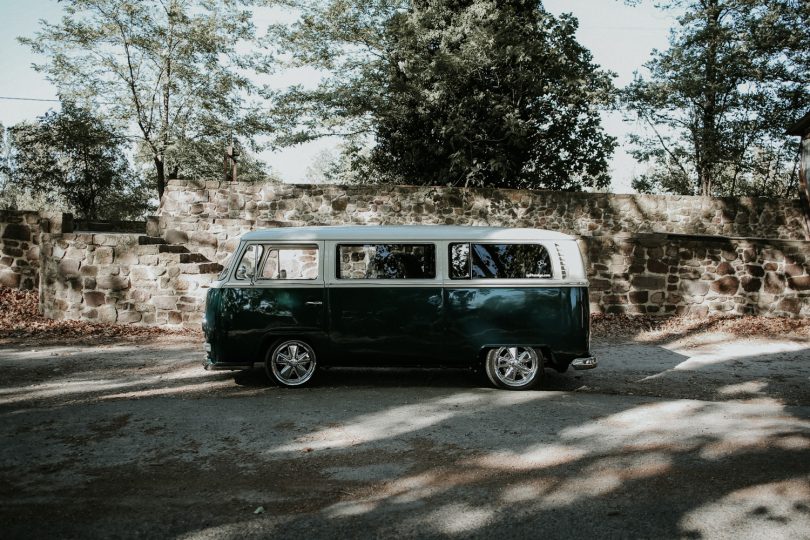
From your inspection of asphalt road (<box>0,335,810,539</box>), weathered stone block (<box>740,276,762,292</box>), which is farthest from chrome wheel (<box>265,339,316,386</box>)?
weathered stone block (<box>740,276,762,292</box>)

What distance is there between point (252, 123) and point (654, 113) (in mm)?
17156

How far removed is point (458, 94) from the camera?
21672 millimetres

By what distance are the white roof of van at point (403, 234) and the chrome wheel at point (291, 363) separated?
1262 millimetres

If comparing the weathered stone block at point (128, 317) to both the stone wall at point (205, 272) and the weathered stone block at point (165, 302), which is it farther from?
the weathered stone block at point (165, 302)

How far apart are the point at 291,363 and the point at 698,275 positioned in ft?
29.4

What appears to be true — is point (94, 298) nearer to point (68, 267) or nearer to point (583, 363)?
point (68, 267)

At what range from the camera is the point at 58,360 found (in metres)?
8.88

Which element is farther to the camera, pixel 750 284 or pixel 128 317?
pixel 750 284

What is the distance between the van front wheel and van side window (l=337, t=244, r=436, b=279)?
122cm

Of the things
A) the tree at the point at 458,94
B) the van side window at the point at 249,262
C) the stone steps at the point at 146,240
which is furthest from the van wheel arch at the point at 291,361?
the tree at the point at 458,94

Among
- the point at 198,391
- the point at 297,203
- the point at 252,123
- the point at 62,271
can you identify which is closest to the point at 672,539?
the point at 198,391

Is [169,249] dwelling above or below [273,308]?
above

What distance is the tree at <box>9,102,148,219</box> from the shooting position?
2541cm

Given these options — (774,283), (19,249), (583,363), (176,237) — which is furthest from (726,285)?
(19,249)
